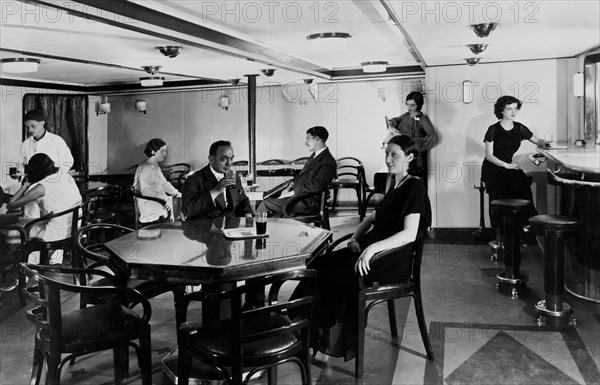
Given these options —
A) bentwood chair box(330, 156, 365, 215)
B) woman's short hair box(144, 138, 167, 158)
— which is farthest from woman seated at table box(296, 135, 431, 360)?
bentwood chair box(330, 156, 365, 215)

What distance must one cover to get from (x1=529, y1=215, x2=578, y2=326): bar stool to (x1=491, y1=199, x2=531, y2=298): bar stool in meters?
0.72

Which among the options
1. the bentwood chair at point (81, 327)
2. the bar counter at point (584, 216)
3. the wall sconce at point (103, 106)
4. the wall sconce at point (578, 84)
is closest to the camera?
the bentwood chair at point (81, 327)

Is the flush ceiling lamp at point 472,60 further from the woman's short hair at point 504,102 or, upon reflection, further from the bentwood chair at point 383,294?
the bentwood chair at point 383,294

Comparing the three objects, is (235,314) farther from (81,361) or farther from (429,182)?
(429,182)

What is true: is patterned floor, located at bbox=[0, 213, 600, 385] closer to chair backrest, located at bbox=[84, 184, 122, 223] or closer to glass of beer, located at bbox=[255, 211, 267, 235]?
glass of beer, located at bbox=[255, 211, 267, 235]

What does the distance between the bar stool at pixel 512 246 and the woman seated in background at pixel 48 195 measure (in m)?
3.97

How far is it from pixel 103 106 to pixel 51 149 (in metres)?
7.40

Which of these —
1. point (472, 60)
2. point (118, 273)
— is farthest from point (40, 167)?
point (472, 60)

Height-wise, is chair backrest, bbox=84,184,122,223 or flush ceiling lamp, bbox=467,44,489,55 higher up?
flush ceiling lamp, bbox=467,44,489,55

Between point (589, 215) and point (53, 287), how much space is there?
4.14 m

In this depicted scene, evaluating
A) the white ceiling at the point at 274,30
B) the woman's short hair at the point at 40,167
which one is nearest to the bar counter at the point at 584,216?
the white ceiling at the point at 274,30

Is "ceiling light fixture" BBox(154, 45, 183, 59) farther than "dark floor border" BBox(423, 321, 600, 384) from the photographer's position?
Yes

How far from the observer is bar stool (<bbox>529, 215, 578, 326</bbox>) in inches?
172

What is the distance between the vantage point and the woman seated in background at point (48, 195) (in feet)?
15.8
